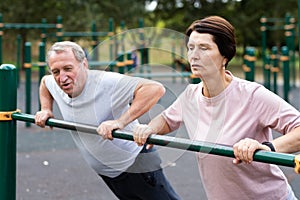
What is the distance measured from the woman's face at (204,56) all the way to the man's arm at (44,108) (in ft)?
3.02

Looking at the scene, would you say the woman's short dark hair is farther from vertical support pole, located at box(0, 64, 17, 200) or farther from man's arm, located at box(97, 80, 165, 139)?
vertical support pole, located at box(0, 64, 17, 200)

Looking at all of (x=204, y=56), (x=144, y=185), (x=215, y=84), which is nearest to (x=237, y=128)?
(x=215, y=84)

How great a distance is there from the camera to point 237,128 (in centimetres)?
204

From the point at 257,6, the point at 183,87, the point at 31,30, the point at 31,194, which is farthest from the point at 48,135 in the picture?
the point at 257,6

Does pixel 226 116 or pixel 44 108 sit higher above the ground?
pixel 226 116

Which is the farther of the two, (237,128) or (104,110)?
(104,110)

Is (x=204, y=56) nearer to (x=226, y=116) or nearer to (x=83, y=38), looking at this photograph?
(x=226, y=116)

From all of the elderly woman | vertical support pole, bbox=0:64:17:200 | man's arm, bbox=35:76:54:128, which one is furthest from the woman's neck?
vertical support pole, bbox=0:64:17:200

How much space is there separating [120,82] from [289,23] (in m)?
10.1

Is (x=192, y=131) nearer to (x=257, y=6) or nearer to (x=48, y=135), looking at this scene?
(x=48, y=135)

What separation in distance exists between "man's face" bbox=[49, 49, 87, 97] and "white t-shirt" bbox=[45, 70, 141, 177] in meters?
0.03

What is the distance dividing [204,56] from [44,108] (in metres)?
A: 1.14

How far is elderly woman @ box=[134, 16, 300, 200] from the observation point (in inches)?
77.5

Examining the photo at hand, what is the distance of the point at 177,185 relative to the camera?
460 cm
